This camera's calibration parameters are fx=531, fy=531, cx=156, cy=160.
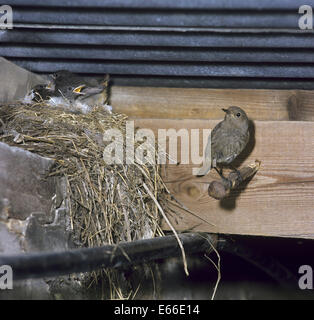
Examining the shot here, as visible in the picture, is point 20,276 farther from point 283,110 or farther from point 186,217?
point 283,110

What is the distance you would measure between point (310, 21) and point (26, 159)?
5.26ft

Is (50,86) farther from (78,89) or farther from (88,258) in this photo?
(88,258)

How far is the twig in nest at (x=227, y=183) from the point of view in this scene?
2635 millimetres

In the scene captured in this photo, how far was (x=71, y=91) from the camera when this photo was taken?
3.84m

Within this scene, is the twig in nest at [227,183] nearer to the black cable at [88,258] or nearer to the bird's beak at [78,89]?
the black cable at [88,258]

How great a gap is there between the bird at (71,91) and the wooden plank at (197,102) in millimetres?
145

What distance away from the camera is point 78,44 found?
3.12 m
